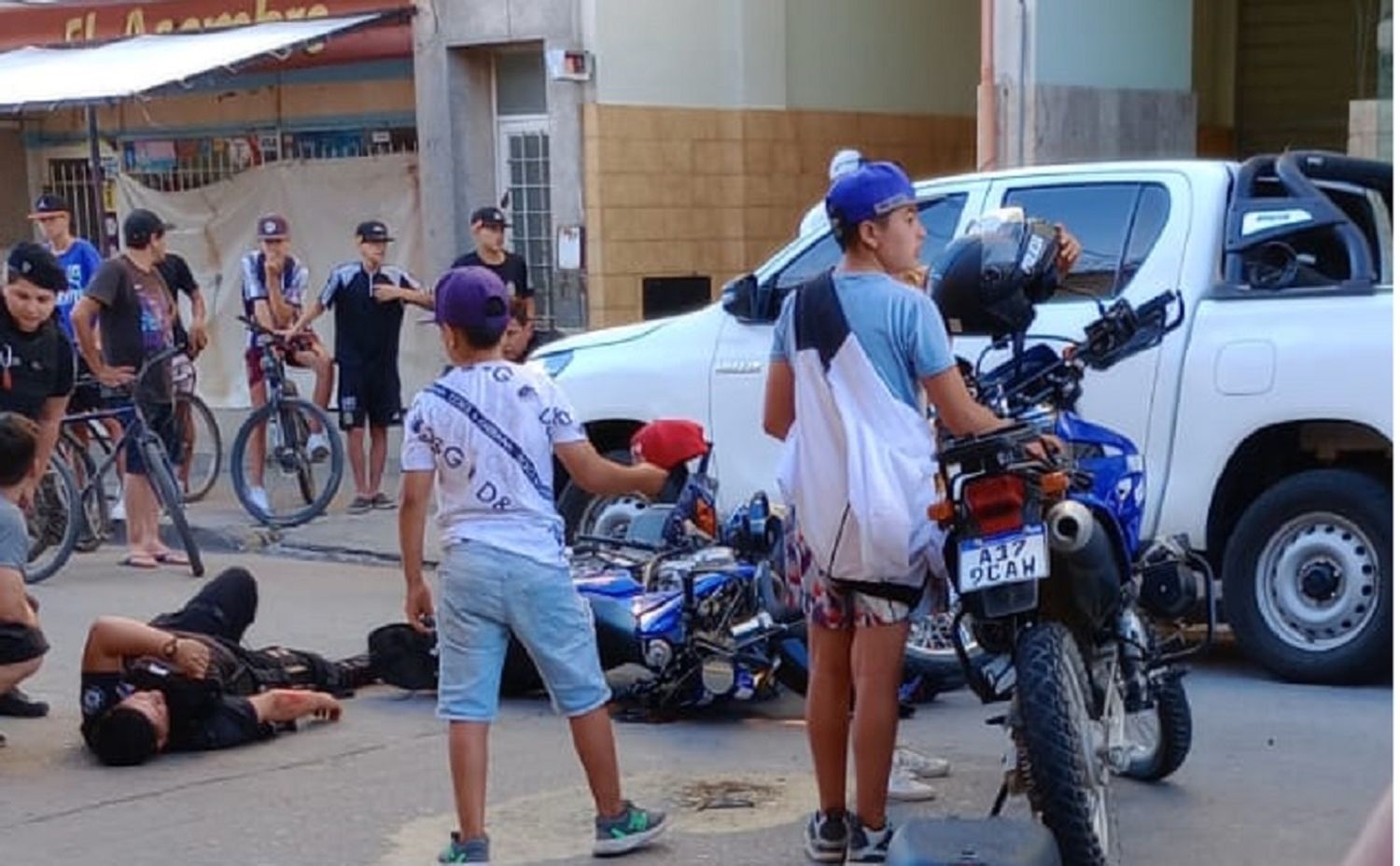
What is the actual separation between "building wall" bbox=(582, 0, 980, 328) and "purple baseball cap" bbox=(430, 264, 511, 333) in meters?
8.60

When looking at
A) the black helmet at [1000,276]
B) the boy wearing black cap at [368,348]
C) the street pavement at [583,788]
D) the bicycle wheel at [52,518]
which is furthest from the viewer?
the boy wearing black cap at [368,348]

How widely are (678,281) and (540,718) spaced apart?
7529 millimetres

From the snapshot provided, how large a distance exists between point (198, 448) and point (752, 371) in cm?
629

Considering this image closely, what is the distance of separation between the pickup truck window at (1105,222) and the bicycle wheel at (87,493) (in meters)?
5.54

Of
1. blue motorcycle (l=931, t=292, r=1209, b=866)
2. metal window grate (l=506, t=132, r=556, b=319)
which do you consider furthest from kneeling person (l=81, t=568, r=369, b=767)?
metal window grate (l=506, t=132, r=556, b=319)

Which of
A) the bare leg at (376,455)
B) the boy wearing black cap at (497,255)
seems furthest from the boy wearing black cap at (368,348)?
the boy wearing black cap at (497,255)

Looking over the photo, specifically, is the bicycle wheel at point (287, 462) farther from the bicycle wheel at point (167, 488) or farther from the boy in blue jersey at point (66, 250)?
the boy in blue jersey at point (66, 250)

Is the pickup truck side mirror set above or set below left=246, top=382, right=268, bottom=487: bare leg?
above

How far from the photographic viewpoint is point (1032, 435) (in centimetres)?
512

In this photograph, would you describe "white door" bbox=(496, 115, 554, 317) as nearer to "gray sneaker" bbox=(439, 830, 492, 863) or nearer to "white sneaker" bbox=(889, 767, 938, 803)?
"white sneaker" bbox=(889, 767, 938, 803)

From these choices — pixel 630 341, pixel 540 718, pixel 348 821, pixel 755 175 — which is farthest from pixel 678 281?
pixel 348 821

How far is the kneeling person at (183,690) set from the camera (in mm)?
6805

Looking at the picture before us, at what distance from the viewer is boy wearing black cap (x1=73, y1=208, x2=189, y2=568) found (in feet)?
35.9

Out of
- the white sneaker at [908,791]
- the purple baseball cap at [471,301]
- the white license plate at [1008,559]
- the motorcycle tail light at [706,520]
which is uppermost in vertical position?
the purple baseball cap at [471,301]
